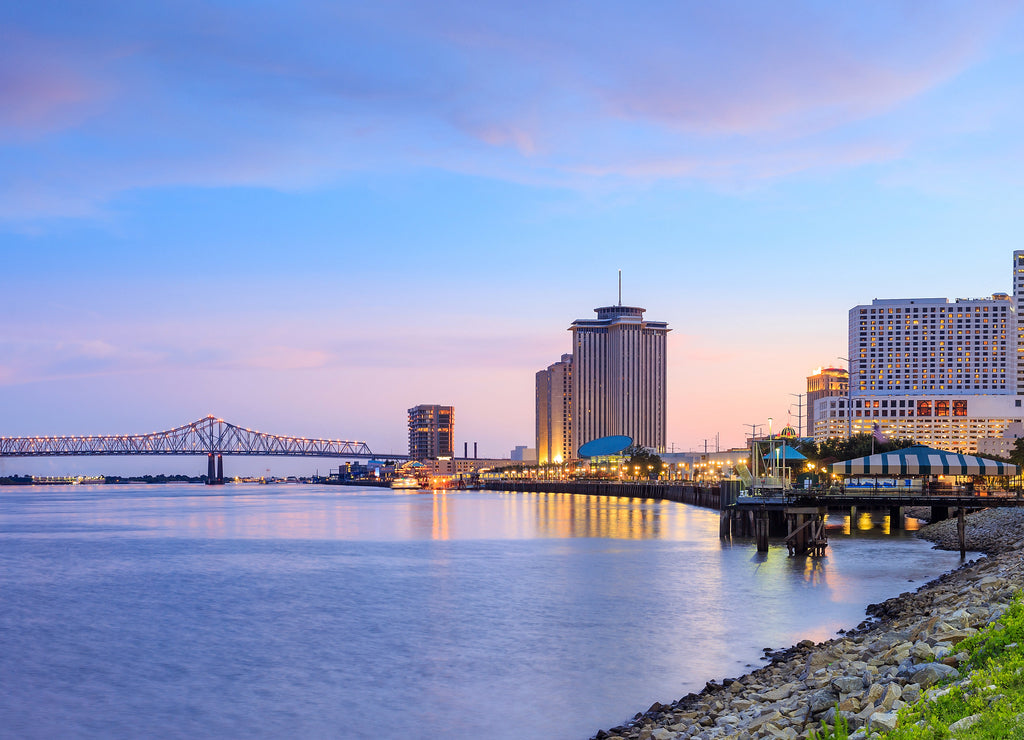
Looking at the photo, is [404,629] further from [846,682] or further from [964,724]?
[964,724]

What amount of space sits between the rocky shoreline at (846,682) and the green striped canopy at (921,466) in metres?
30.1

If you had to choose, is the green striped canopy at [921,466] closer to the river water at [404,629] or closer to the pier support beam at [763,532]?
the river water at [404,629]

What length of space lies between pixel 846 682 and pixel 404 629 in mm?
23884

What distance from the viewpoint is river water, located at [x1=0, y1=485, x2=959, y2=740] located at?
2545cm

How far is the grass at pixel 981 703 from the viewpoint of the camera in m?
11.5

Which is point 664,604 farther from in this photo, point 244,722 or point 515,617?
point 244,722

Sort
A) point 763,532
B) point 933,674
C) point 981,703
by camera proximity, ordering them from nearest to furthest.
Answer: point 981,703 < point 933,674 < point 763,532

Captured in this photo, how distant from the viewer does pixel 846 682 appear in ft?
55.2

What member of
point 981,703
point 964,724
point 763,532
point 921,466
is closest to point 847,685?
point 981,703

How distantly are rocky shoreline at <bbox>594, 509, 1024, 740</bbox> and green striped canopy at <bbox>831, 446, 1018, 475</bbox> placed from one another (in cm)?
3007

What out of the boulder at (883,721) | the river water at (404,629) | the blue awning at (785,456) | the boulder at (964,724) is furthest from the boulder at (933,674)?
the blue awning at (785,456)

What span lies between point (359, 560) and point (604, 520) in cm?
4912

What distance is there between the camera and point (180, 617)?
138 feet

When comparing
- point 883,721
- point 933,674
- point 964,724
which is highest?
point 964,724
